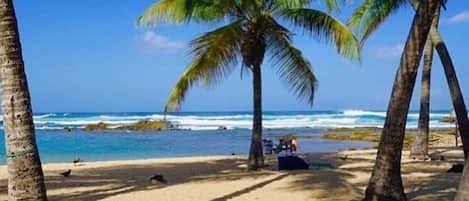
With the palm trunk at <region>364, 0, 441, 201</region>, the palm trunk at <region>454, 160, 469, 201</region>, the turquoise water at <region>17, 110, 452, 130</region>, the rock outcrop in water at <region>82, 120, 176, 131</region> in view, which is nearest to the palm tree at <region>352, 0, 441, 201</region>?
the palm trunk at <region>364, 0, 441, 201</region>

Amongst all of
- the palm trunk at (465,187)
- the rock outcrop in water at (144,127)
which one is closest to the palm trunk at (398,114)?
the palm trunk at (465,187)

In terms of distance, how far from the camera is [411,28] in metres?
7.33

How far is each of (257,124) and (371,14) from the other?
14.2ft

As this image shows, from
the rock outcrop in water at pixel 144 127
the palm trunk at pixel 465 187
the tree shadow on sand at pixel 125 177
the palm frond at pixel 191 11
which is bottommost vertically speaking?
the tree shadow on sand at pixel 125 177

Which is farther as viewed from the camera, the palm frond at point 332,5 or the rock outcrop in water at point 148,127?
the rock outcrop in water at point 148,127

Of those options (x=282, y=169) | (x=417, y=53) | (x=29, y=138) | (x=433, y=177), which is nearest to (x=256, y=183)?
(x=282, y=169)

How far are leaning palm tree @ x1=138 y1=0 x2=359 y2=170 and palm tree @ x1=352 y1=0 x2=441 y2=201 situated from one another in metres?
5.84

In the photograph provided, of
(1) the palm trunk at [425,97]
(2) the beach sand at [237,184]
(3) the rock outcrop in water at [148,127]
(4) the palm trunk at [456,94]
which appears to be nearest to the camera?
(2) the beach sand at [237,184]

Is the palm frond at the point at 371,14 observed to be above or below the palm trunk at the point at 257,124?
above

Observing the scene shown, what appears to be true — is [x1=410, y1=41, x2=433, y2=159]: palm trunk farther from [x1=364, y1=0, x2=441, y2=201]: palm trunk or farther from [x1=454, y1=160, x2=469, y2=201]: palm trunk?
[x1=454, y1=160, x2=469, y2=201]: palm trunk

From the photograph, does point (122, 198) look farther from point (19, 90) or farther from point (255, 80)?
point (255, 80)

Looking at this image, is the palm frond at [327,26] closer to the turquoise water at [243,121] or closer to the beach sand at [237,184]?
the beach sand at [237,184]

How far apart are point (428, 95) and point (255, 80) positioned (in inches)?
185

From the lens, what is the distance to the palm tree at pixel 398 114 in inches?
283
